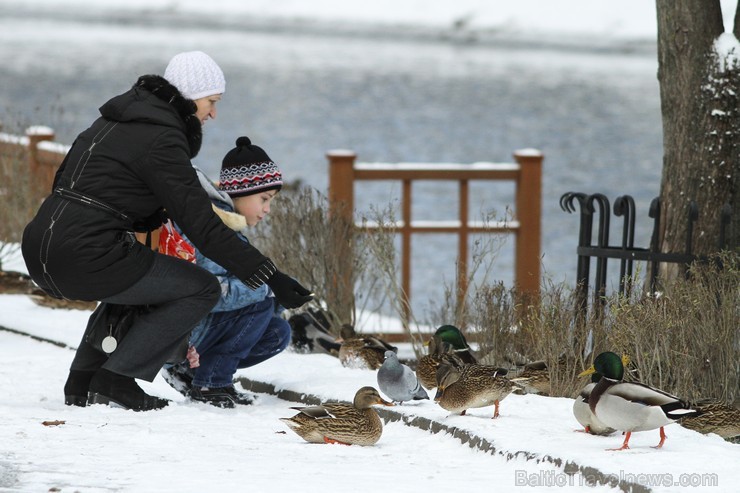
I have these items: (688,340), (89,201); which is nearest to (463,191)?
(688,340)

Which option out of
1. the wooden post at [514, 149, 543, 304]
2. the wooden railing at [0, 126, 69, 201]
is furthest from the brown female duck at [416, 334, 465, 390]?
the wooden railing at [0, 126, 69, 201]

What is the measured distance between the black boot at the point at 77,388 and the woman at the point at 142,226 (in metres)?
0.14

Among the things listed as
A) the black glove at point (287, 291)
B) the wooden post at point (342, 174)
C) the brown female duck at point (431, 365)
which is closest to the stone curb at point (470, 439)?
the brown female duck at point (431, 365)

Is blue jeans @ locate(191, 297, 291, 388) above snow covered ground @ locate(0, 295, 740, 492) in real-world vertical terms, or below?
above

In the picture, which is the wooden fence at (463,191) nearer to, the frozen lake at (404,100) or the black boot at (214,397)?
the black boot at (214,397)

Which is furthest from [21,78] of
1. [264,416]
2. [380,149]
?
[264,416]

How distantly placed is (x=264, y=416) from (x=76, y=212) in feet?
4.76

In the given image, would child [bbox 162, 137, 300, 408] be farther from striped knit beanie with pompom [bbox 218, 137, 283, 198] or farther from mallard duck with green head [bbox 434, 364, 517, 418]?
mallard duck with green head [bbox 434, 364, 517, 418]

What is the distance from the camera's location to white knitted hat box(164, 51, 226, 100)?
6270 millimetres

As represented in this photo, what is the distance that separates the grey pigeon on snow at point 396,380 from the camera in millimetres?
6484

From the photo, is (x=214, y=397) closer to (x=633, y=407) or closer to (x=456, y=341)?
(x=456, y=341)

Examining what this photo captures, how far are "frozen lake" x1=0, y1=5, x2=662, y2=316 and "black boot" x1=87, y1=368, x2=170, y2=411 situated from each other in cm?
833

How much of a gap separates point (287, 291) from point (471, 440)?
3.64 ft

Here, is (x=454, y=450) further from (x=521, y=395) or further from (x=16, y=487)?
(x=16, y=487)
